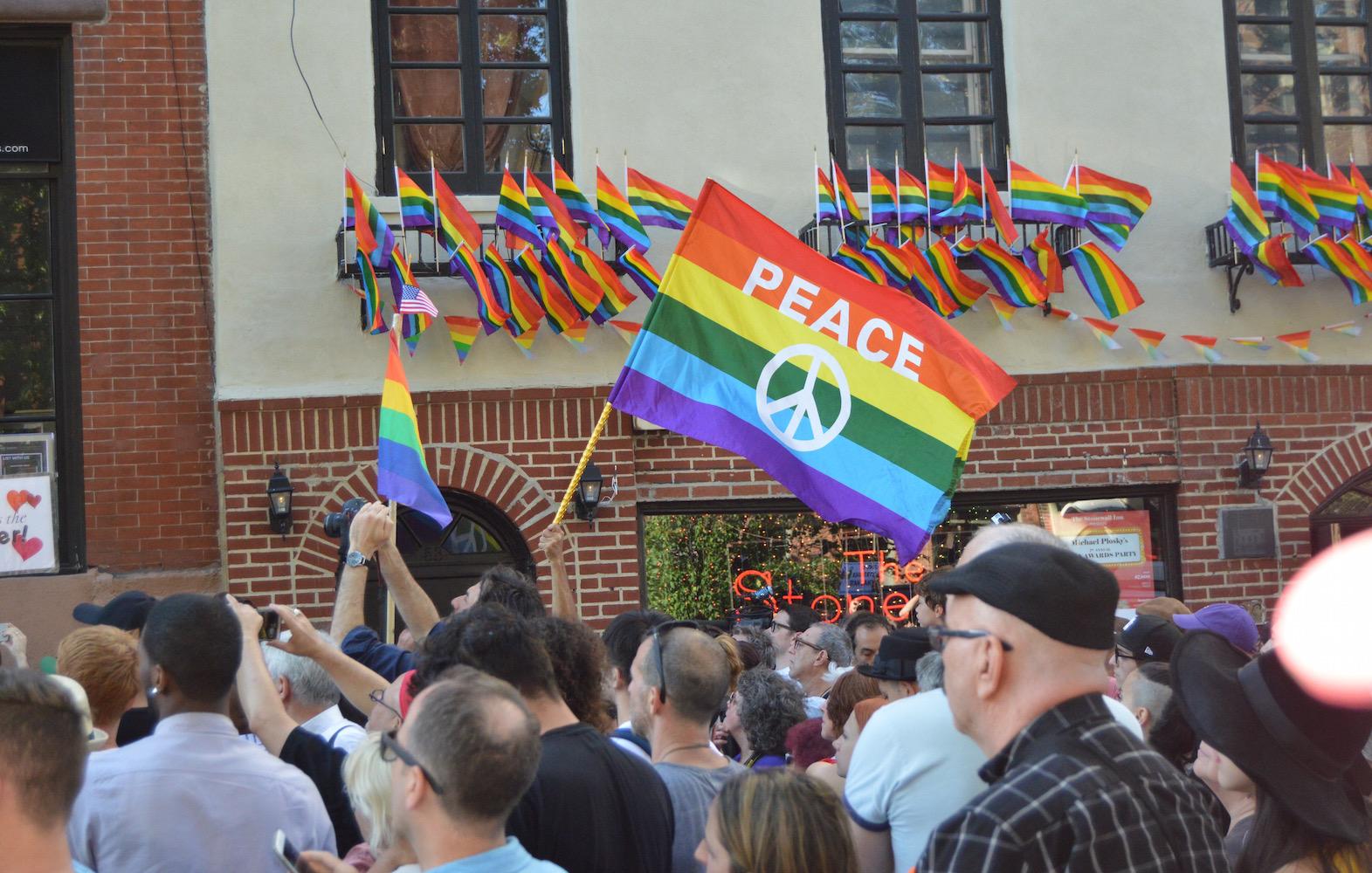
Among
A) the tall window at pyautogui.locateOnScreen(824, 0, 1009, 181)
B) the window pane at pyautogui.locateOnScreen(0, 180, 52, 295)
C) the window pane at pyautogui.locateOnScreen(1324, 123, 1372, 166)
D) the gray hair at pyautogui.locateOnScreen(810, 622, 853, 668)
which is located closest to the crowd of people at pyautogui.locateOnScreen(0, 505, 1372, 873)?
the gray hair at pyautogui.locateOnScreen(810, 622, 853, 668)

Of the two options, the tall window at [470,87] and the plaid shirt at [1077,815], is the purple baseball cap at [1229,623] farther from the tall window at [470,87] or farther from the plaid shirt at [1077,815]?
the tall window at [470,87]

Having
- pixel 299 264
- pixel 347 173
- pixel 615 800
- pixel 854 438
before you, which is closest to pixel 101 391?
pixel 299 264

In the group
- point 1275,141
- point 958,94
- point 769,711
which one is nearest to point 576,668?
point 769,711

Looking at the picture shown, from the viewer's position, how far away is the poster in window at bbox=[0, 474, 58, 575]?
Answer: 868 cm

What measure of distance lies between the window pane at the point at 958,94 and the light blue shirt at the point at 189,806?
7.54 m

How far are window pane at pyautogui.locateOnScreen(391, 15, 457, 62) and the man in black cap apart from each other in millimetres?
7657

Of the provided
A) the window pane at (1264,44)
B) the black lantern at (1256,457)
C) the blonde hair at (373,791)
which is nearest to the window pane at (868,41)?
the window pane at (1264,44)

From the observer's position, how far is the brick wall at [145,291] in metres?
8.75

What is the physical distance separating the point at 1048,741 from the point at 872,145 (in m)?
7.87

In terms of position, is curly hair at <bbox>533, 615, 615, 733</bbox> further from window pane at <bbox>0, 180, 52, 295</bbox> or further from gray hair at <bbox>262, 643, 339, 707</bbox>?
window pane at <bbox>0, 180, 52, 295</bbox>

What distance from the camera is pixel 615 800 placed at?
3.54 metres

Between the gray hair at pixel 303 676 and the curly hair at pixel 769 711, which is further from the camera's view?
the curly hair at pixel 769 711

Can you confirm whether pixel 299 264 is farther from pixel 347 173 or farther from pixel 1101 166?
pixel 1101 166

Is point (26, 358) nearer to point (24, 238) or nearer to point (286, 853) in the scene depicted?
point (24, 238)
